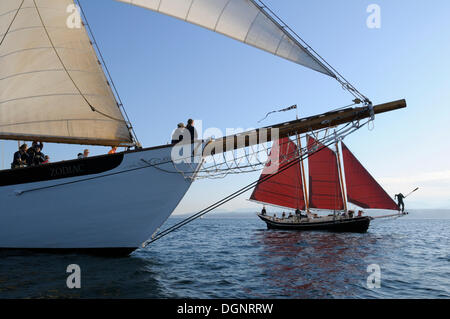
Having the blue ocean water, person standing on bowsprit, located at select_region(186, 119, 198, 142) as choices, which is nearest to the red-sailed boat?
the blue ocean water

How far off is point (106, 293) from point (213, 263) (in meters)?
5.71

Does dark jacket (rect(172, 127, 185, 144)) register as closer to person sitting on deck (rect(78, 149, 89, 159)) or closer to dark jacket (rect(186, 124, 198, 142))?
dark jacket (rect(186, 124, 198, 142))

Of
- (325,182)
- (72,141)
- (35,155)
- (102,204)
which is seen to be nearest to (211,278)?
(102,204)

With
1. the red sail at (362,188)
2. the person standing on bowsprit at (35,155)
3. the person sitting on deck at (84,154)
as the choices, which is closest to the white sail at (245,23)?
the person sitting on deck at (84,154)

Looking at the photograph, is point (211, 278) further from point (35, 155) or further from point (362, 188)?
point (362, 188)

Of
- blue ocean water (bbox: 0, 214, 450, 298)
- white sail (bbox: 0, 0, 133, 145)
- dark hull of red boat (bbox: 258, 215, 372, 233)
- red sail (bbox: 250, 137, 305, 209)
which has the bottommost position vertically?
dark hull of red boat (bbox: 258, 215, 372, 233)

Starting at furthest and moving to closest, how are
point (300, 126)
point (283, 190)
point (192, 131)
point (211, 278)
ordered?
point (283, 190), point (192, 131), point (300, 126), point (211, 278)

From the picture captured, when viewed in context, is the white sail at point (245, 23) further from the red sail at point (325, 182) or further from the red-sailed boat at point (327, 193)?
the red sail at point (325, 182)

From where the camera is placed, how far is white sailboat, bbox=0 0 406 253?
35.9 feet

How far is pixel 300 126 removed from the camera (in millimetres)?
10164

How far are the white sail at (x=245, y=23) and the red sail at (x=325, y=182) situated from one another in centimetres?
2682

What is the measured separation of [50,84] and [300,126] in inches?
343
